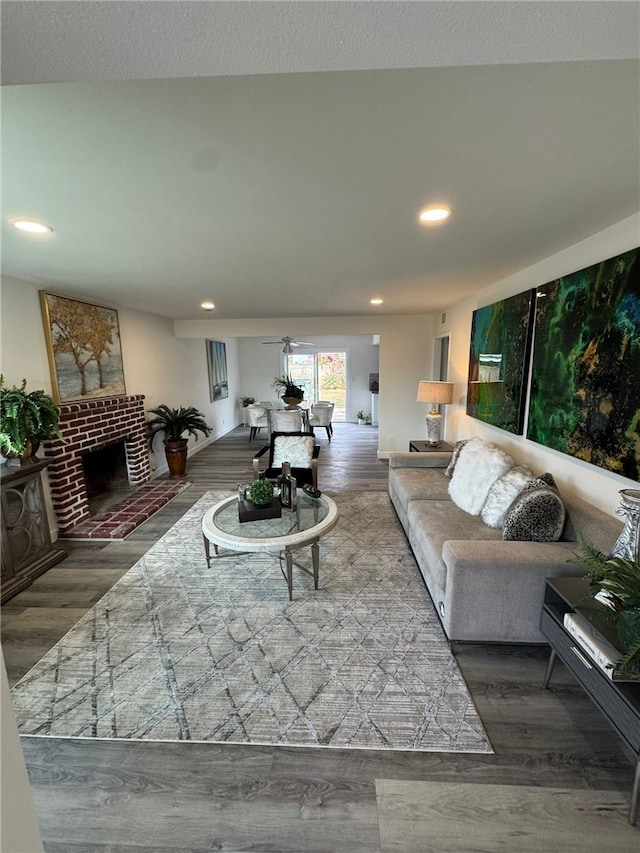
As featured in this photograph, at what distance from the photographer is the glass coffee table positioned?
7.47 feet

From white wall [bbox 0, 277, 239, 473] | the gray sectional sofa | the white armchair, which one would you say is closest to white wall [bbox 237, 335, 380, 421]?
white wall [bbox 0, 277, 239, 473]

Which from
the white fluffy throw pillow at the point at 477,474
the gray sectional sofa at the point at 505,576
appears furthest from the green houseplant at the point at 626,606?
the white fluffy throw pillow at the point at 477,474

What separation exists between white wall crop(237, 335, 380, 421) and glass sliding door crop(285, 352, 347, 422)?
0.15 metres

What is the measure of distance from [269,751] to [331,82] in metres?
2.33

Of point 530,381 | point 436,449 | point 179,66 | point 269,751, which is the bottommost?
point 269,751

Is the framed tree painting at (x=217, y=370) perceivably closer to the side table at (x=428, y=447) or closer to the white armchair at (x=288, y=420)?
the white armchair at (x=288, y=420)

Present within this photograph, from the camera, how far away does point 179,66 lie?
2.31 ft

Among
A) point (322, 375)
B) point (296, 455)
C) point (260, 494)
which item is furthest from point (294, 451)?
point (322, 375)

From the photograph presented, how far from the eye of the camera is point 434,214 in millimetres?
1758

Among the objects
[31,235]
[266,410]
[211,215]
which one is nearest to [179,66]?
[211,215]

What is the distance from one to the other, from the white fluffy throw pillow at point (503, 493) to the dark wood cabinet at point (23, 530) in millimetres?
3344

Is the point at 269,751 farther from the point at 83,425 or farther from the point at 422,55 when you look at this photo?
the point at 83,425

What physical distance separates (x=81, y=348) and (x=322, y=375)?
6.53 metres

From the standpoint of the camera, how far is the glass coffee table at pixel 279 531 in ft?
7.47
